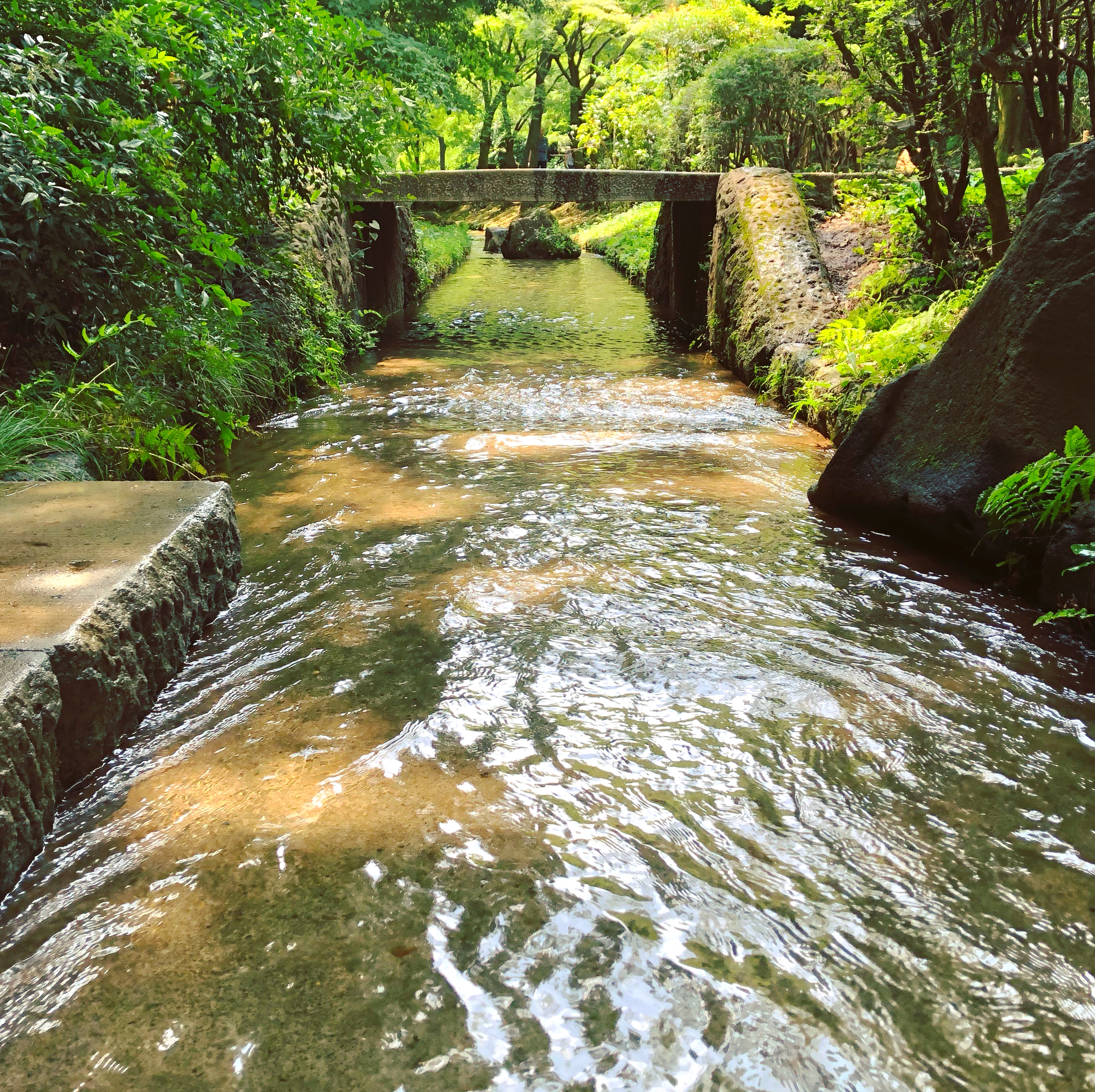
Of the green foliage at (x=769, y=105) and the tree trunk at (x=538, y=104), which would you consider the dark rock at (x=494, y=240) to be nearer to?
the tree trunk at (x=538, y=104)

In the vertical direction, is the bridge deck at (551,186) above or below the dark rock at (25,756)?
above

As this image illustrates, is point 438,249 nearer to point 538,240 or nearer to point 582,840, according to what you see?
point 538,240

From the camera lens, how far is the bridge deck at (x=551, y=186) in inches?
458

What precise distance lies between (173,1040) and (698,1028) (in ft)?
3.80

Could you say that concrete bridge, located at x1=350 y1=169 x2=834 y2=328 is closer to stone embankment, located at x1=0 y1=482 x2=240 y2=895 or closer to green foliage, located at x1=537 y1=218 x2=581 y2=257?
stone embankment, located at x1=0 y1=482 x2=240 y2=895

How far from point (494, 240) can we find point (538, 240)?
4.31m

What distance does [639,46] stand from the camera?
30.6 meters

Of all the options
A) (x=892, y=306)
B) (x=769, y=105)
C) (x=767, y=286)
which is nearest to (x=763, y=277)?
(x=767, y=286)

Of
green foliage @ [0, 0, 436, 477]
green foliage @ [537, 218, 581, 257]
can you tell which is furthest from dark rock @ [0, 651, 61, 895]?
green foliage @ [537, 218, 581, 257]

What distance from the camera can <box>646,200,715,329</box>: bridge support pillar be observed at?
40.7ft

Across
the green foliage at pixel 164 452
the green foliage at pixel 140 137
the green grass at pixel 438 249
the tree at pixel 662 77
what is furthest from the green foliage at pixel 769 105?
the green foliage at pixel 164 452

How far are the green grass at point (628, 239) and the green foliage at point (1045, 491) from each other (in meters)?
12.6

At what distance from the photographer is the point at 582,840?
254 cm

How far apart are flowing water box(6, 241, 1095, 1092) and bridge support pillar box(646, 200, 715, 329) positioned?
8.47 meters
